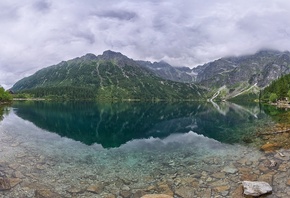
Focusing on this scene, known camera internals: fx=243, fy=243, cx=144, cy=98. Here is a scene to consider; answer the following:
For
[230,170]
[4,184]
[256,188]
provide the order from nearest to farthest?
[256,188] → [4,184] → [230,170]

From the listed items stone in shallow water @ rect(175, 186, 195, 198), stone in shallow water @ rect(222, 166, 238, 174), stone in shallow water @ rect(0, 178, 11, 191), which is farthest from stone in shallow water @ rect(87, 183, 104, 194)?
stone in shallow water @ rect(222, 166, 238, 174)

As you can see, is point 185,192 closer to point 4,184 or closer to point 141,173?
point 141,173

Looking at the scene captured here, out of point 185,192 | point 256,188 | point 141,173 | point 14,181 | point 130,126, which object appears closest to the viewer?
point 256,188

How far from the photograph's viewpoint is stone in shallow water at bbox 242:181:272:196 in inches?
830

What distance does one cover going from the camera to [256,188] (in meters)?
21.5

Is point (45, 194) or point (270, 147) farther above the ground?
point (270, 147)

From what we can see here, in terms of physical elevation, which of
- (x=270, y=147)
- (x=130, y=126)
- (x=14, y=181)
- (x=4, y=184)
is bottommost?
(x=130, y=126)

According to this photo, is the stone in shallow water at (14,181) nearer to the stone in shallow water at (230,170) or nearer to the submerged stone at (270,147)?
the stone in shallow water at (230,170)

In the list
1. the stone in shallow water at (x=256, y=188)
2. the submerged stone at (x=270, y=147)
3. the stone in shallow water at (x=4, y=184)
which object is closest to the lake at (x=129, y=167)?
the stone in shallow water at (x=4, y=184)

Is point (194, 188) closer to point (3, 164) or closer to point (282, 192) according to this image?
point (282, 192)

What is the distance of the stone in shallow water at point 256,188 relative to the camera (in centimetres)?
2108

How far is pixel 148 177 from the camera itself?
2705cm

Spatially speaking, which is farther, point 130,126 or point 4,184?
point 130,126

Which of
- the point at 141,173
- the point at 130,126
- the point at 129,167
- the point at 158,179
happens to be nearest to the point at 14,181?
the point at 129,167
